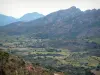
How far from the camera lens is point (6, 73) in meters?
71.0

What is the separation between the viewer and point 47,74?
85812mm

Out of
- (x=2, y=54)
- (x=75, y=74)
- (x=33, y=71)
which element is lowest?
(x=75, y=74)

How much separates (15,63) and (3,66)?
6.27m

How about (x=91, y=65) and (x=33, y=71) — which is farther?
(x=91, y=65)

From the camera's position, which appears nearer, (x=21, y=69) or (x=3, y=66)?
(x=3, y=66)

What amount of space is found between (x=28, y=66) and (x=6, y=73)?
12.4m

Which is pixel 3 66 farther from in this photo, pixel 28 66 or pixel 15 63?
pixel 28 66

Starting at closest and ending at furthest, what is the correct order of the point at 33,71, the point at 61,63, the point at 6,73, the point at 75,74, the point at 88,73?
the point at 6,73 < the point at 33,71 < the point at 88,73 < the point at 75,74 < the point at 61,63

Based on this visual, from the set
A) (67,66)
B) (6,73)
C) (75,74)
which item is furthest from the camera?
(67,66)

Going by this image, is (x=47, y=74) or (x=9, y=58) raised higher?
(x=9, y=58)

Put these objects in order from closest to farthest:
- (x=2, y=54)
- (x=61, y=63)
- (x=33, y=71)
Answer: (x=2, y=54), (x=33, y=71), (x=61, y=63)

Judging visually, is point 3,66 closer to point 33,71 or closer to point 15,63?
point 15,63

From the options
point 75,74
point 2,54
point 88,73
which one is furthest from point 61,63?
point 2,54

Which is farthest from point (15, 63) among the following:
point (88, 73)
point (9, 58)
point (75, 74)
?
point (75, 74)
